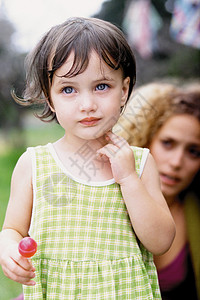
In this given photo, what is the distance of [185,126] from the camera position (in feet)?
6.59

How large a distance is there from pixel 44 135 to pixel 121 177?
29.0 ft

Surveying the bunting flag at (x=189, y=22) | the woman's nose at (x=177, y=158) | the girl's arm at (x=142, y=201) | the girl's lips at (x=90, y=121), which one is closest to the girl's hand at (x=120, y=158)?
the girl's arm at (x=142, y=201)

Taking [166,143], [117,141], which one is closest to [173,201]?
[166,143]

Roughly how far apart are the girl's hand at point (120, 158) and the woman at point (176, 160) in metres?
0.78

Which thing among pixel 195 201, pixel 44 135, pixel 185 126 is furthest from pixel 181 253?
pixel 44 135

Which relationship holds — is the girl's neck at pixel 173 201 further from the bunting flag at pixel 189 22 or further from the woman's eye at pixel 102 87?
the bunting flag at pixel 189 22

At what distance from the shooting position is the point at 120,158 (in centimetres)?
122

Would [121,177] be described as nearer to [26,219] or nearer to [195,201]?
[26,219]

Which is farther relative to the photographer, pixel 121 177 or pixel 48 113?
pixel 48 113

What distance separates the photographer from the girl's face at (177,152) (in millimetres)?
1991

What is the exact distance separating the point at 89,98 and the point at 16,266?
0.46 m

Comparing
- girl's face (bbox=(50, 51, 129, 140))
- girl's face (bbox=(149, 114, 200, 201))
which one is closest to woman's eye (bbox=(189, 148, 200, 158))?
girl's face (bbox=(149, 114, 200, 201))

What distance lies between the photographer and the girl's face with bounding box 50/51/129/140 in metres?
1.14

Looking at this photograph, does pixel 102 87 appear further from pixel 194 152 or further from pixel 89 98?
pixel 194 152
